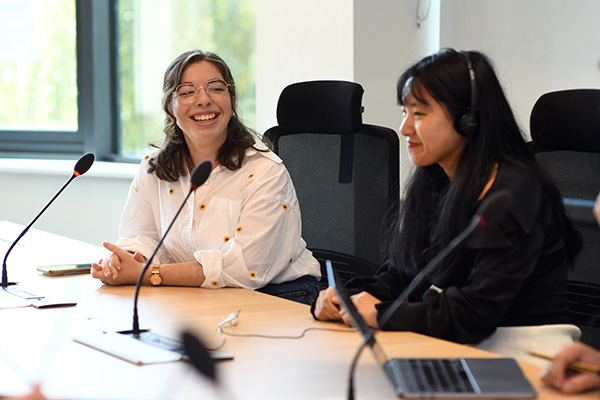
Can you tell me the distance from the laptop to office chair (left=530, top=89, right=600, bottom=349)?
2.39ft

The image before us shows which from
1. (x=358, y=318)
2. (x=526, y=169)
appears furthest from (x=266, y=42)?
(x=358, y=318)

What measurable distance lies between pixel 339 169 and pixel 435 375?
1.16 metres

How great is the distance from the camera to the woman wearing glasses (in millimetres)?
1976

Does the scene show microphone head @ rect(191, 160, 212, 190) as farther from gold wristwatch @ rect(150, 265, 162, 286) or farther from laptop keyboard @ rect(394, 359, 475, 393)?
laptop keyboard @ rect(394, 359, 475, 393)

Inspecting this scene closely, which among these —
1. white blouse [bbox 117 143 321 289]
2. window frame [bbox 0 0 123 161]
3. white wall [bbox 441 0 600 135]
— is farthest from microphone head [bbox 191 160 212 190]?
window frame [bbox 0 0 123 161]

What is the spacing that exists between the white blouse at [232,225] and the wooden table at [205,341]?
100 millimetres

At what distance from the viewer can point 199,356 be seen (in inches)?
36.0

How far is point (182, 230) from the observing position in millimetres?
2146

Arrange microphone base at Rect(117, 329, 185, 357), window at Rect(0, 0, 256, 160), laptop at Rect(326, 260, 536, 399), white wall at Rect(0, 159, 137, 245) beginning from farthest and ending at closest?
window at Rect(0, 0, 256, 160) → white wall at Rect(0, 159, 137, 245) → microphone base at Rect(117, 329, 185, 357) → laptop at Rect(326, 260, 536, 399)

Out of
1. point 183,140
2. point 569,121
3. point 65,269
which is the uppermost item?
point 569,121

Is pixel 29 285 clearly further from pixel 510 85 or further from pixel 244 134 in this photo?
pixel 510 85

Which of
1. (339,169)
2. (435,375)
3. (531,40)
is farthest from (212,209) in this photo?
(531,40)

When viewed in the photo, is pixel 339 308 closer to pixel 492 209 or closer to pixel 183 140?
pixel 492 209

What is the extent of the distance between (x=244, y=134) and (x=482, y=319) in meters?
1.04
